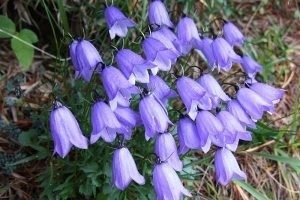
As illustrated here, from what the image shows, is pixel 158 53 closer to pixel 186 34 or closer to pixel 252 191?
pixel 186 34

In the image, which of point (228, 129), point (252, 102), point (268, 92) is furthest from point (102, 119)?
point (268, 92)

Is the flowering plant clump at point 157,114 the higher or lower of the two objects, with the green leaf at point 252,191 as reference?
higher

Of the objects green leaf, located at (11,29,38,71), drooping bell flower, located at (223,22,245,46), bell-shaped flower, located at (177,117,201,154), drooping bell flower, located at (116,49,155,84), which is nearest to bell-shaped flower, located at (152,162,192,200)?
bell-shaped flower, located at (177,117,201,154)

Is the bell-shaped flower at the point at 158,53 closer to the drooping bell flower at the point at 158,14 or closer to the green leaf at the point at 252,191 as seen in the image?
the drooping bell flower at the point at 158,14

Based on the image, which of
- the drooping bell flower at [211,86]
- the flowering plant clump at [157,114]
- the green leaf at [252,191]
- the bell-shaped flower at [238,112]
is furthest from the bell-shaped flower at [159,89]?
the green leaf at [252,191]

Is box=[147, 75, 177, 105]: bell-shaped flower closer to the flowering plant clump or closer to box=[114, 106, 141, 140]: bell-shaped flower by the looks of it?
the flowering plant clump

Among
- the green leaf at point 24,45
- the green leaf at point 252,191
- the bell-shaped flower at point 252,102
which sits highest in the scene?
the bell-shaped flower at point 252,102
